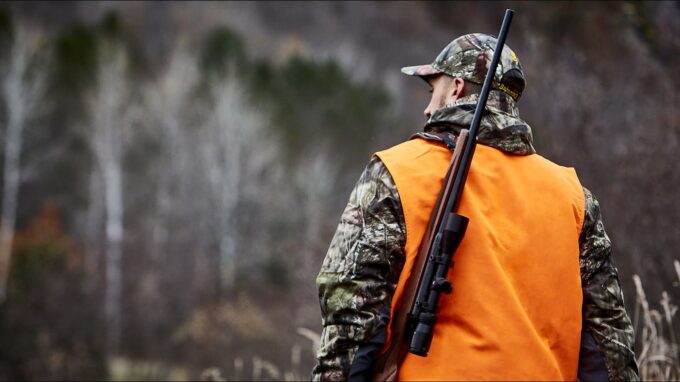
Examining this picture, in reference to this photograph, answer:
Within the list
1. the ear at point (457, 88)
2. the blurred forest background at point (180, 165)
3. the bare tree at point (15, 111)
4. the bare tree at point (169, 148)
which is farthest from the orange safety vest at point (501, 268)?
the bare tree at point (169, 148)

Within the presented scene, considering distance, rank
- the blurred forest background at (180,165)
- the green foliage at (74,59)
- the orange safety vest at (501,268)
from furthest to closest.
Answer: the green foliage at (74,59) < the blurred forest background at (180,165) < the orange safety vest at (501,268)

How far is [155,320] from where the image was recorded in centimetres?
2933

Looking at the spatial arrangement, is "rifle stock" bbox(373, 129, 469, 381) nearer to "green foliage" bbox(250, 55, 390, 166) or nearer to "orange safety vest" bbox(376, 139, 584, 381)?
"orange safety vest" bbox(376, 139, 584, 381)

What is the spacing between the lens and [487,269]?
2477 millimetres

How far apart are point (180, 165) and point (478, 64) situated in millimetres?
34767

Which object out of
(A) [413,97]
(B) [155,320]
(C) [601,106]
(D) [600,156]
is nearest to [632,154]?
(D) [600,156]

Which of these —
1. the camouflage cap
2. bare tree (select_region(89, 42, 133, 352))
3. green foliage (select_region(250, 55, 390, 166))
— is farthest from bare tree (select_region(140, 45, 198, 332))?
the camouflage cap

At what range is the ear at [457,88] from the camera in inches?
108

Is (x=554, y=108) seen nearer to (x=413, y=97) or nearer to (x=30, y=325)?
(x=30, y=325)

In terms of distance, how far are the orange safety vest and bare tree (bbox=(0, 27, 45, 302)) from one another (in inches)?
1195

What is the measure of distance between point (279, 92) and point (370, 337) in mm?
38353

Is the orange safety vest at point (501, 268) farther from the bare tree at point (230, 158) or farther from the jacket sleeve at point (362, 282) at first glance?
the bare tree at point (230, 158)

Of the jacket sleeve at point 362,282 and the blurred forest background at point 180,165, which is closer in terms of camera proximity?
the jacket sleeve at point 362,282

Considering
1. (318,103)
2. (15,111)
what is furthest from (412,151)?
(318,103)
